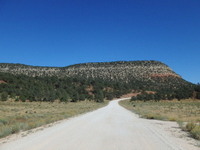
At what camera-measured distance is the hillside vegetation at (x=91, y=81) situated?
73.8m

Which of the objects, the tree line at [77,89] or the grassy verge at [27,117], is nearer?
the grassy verge at [27,117]

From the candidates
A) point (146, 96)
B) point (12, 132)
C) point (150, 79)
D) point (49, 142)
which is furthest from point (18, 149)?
point (150, 79)

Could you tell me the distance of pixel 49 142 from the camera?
9266mm

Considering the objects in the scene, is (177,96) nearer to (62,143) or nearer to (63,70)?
(63,70)

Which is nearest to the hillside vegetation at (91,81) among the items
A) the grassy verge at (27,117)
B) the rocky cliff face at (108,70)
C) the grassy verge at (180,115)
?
the rocky cliff face at (108,70)

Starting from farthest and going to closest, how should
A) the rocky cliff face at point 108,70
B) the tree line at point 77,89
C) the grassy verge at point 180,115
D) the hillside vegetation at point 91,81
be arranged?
the rocky cliff face at point 108,70 → the hillside vegetation at point 91,81 → the tree line at point 77,89 → the grassy verge at point 180,115

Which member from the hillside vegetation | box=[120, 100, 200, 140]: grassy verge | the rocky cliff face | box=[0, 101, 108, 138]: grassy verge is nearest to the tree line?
the hillside vegetation

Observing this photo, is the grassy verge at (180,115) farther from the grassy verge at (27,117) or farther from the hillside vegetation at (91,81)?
the hillside vegetation at (91,81)

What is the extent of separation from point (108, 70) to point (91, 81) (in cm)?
2876

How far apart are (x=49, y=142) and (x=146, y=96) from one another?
7712cm

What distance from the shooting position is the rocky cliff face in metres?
119

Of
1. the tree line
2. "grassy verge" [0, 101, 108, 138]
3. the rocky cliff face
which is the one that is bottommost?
"grassy verge" [0, 101, 108, 138]

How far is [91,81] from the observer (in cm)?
10150

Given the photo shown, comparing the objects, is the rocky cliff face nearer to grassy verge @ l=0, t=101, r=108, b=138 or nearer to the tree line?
the tree line
